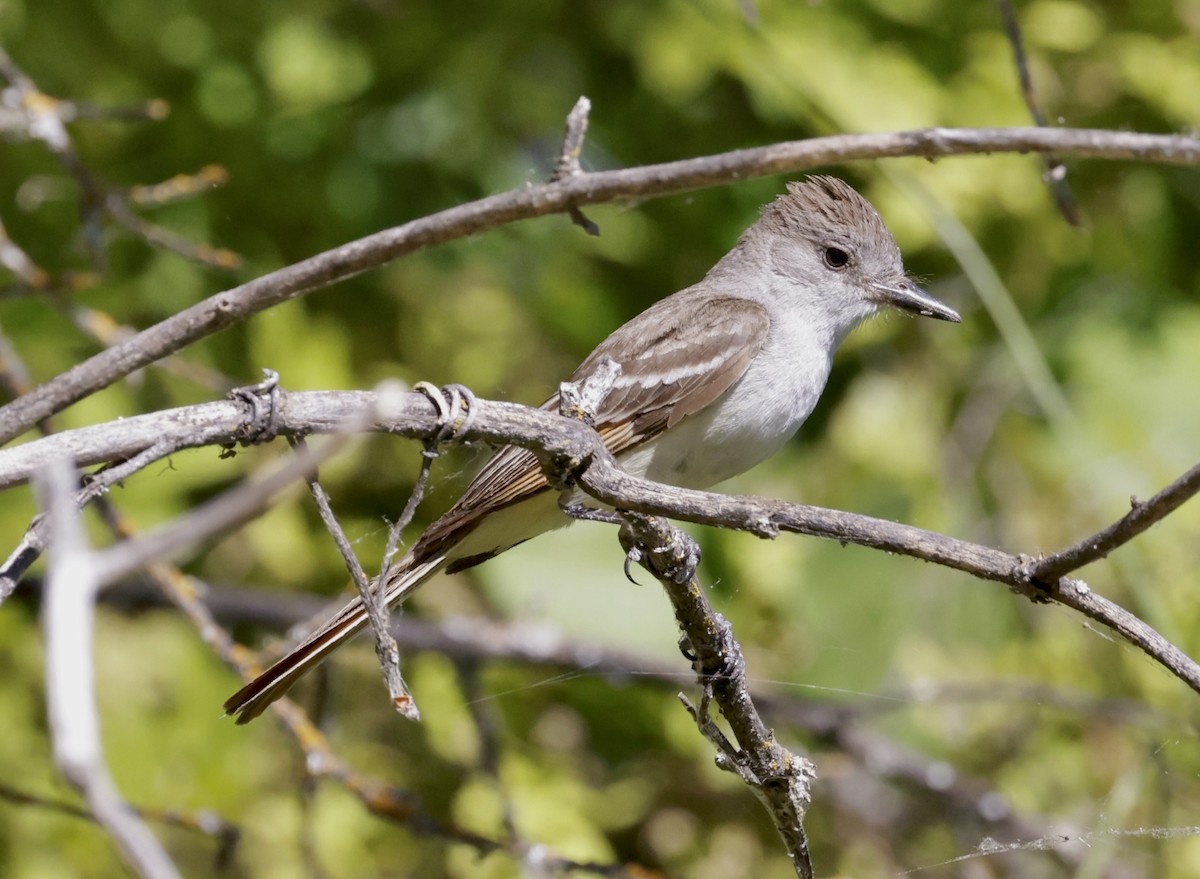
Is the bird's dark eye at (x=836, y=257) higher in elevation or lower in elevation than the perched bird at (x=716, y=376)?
higher

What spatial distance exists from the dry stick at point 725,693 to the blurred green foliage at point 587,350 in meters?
1.74

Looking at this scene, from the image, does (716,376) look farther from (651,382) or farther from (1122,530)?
(1122,530)

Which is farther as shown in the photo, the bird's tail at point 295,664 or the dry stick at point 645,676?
the dry stick at point 645,676

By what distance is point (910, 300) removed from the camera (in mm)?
3523

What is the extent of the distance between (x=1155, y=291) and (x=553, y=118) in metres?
2.20

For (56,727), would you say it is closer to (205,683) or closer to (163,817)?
(163,817)

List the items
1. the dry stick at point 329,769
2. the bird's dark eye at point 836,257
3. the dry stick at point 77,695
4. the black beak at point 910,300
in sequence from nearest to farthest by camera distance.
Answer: the dry stick at point 77,695 → the dry stick at point 329,769 → the black beak at point 910,300 → the bird's dark eye at point 836,257

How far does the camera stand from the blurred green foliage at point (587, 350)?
4137mm

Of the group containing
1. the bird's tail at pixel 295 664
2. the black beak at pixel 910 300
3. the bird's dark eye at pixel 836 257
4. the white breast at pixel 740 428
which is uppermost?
the bird's dark eye at pixel 836 257

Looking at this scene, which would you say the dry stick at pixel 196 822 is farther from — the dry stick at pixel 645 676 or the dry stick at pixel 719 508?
the dry stick at pixel 719 508

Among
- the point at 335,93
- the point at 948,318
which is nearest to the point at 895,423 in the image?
the point at 948,318

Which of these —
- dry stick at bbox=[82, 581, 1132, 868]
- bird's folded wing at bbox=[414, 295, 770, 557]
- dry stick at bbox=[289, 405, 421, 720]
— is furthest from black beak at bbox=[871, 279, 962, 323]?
dry stick at bbox=[289, 405, 421, 720]

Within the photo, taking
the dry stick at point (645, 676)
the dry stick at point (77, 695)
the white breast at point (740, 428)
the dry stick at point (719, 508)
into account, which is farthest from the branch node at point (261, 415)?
the dry stick at point (645, 676)

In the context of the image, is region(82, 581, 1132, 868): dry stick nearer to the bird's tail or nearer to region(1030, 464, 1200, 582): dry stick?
the bird's tail
